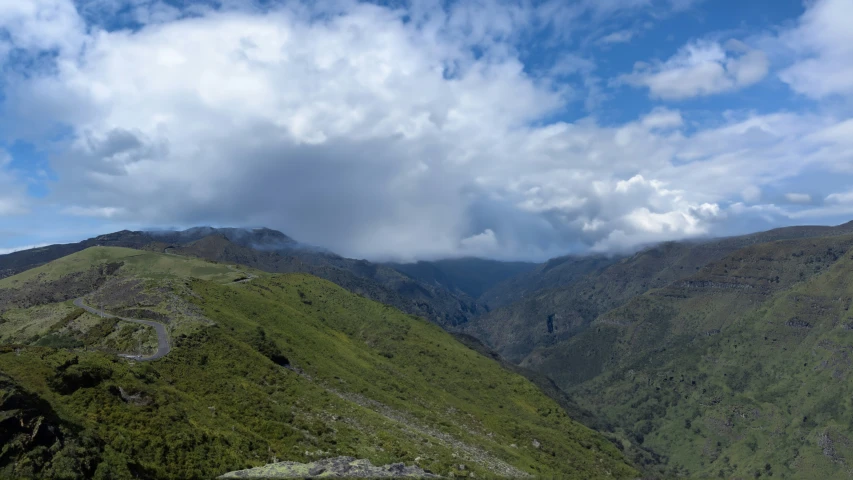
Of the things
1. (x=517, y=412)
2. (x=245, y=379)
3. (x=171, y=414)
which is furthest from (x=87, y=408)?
(x=517, y=412)

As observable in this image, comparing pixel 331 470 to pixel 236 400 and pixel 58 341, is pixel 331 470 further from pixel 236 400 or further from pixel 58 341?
pixel 58 341

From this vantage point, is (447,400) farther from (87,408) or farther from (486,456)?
(87,408)

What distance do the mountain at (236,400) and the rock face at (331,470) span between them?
171 centimetres

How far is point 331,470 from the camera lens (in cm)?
4238

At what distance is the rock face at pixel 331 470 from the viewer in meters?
39.8

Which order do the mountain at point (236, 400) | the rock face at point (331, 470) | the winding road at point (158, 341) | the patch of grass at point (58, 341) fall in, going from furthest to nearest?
the patch of grass at point (58, 341) → the winding road at point (158, 341) → the rock face at point (331, 470) → the mountain at point (236, 400)

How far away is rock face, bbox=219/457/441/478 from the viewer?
39.8 metres

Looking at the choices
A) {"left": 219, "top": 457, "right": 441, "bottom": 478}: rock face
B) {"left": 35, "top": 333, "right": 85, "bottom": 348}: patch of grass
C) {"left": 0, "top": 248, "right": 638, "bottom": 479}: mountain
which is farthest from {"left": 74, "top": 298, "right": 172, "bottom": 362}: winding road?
{"left": 219, "top": 457, "right": 441, "bottom": 478}: rock face

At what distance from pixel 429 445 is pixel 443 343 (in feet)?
426

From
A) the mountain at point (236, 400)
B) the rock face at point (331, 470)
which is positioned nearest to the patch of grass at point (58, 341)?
the mountain at point (236, 400)

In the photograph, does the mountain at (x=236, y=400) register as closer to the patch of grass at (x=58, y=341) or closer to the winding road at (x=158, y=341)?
the patch of grass at (x=58, y=341)

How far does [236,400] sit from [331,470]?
75.2ft

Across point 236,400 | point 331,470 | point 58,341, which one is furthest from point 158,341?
point 331,470

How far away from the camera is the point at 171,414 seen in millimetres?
45312
